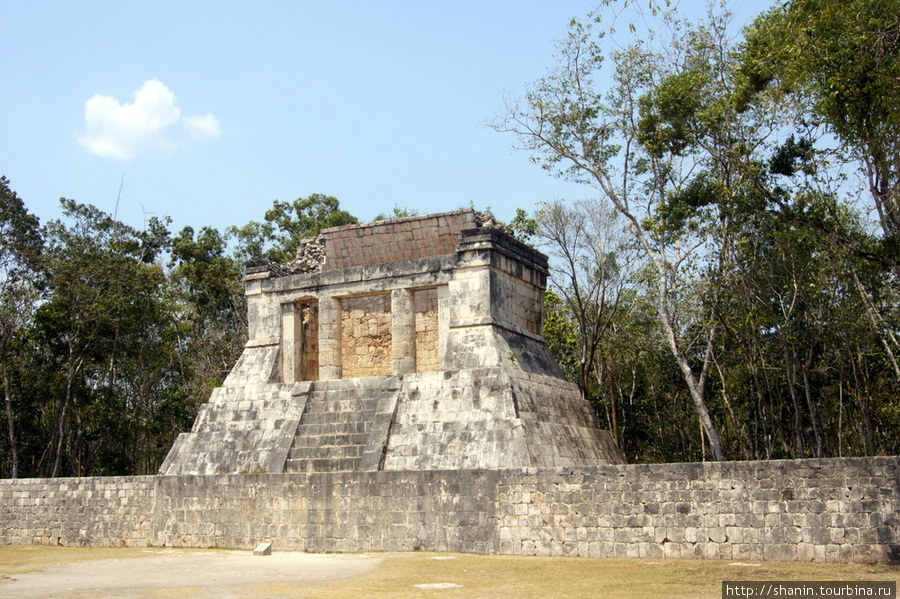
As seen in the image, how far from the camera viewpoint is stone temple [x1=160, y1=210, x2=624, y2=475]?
13.4 metres

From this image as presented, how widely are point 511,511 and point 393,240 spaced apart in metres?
6.12

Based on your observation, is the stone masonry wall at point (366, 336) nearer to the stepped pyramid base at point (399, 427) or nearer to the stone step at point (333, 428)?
the stepped pyramid base at point (399, 427)

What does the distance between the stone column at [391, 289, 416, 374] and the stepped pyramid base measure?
46 centimetres

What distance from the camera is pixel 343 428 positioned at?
46.9ft

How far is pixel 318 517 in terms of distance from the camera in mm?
12742

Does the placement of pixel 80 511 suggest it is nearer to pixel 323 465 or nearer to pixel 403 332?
pixel 323 465

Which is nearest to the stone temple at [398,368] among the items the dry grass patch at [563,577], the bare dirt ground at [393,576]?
the bare dirt ground at [393,576]

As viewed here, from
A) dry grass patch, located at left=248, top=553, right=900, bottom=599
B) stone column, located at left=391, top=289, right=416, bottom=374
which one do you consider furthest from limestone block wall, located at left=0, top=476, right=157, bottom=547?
dry grass patch, located at left=248, top=553, right=900, bottom=599

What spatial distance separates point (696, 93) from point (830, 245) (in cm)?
350

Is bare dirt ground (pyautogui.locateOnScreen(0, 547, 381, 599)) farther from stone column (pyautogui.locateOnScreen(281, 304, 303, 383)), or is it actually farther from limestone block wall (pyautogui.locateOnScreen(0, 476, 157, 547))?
stone column (pyautogui.locateOnScreen(281, 304, 303, 383))

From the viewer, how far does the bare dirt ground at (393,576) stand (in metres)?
8.14

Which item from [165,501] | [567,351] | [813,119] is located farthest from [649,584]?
[567,351]

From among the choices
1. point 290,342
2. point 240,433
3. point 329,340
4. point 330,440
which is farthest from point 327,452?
point 290,342

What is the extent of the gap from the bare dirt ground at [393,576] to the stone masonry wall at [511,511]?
0.36 m
